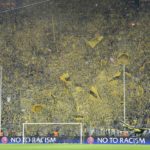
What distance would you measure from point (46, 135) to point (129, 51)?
5.04 m

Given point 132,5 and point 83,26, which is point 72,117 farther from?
point 132,5

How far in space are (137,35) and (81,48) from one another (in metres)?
2.48

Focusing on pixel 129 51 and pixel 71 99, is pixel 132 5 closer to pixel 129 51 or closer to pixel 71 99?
pixel 129 51

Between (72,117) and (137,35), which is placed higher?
(137,35)

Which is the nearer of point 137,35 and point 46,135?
point 46,135

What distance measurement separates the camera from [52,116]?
71.7 ft

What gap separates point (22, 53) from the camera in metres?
22.9

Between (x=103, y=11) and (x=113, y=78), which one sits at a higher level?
(x=103, y=11)

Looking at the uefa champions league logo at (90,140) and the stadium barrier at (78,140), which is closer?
the stadium barrier at (78,140)

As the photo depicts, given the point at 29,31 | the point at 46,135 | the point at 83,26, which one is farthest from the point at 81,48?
the point at 46,135

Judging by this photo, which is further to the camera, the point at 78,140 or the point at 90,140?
the point at 78,140

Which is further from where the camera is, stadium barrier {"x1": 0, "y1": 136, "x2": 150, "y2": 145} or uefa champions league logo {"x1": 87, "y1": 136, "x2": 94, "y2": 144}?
uefa champions league logo {"x1": 87, "y1": 136, "x2": 94, "y2": 144}

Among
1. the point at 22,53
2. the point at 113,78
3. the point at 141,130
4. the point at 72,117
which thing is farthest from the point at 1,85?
the point at 141,130

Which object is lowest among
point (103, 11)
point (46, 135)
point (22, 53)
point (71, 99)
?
point (46, 135)
